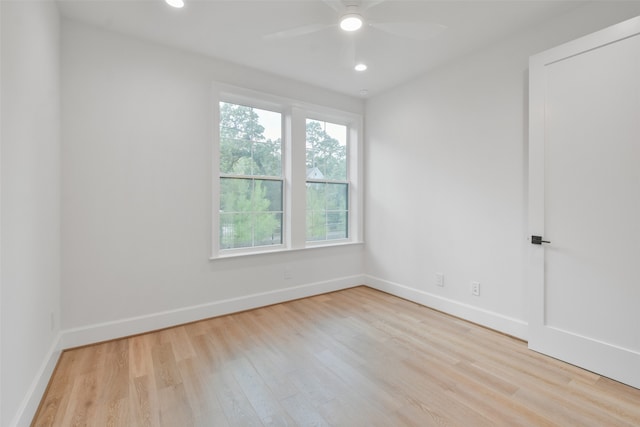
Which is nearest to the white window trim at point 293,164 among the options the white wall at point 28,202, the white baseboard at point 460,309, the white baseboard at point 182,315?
the white baseboard at point 182,315

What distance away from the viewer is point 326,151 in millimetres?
3967

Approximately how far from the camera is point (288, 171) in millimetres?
3533

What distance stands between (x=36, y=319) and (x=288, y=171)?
2524mm

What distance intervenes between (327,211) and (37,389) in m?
3.11

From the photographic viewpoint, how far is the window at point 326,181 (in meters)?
3.83

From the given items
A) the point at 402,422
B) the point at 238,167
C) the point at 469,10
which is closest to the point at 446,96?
the point at 469,10

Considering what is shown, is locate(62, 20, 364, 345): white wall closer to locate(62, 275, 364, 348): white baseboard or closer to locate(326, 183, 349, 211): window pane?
locate(62, 275, 364, 348): white baseboard

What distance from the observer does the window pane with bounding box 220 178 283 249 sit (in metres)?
3.16

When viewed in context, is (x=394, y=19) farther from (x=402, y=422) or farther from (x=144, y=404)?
(x=144, y=404)

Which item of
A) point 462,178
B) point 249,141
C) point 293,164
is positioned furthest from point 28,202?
point 462,178

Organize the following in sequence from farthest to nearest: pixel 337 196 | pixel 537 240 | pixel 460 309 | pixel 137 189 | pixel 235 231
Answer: pixel 337 196 < pixel 235 231 < pixel 460 309 < pixel 137 189 < pixel 537 240

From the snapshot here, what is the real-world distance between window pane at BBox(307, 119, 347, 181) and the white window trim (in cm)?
8

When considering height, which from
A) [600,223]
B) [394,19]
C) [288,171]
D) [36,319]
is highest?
[394,19]

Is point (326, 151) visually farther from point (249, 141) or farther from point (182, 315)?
point (182, 315)
